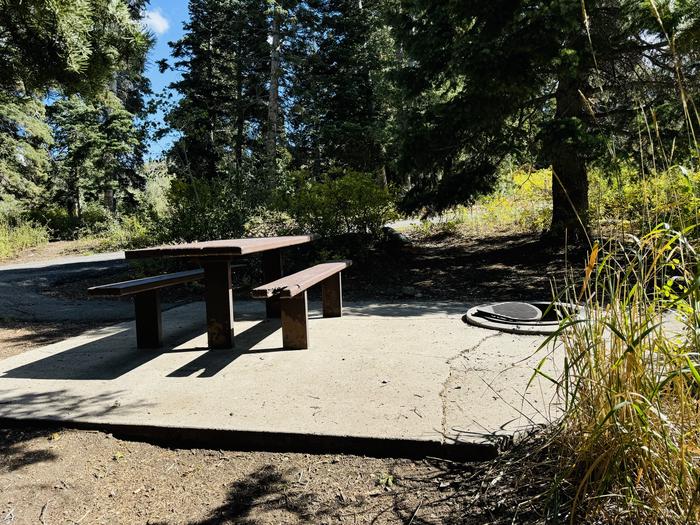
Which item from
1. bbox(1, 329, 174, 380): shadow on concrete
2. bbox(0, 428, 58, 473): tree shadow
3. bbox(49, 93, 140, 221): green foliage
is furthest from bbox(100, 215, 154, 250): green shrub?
bbox(0, 428, 58, 473): tree shadow

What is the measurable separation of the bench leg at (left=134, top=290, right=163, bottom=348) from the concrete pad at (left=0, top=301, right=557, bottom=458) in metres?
0.13

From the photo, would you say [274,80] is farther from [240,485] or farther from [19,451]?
[240,485]

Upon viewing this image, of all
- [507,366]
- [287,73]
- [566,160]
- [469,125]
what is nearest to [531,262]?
[566,160]

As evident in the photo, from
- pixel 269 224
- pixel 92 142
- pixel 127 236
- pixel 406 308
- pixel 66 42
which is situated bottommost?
pixel 406 308

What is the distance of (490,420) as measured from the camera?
240cm

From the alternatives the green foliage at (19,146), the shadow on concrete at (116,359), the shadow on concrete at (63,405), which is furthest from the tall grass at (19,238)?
the shadow on concrete at (63,405)

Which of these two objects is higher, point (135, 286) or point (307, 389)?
point (135, 286)

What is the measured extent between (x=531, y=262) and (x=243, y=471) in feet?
21.2

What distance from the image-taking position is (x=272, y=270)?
523 centimetres

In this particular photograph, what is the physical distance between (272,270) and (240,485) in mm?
3247

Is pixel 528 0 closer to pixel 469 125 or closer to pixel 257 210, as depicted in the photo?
pixel 469 125

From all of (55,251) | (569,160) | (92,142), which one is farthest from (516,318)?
(92,142)

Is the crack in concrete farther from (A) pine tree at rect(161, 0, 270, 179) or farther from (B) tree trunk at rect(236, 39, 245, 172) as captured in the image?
(B) tree trunk at rect(236, 39, 245, 172)

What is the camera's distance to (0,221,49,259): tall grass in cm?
1481
